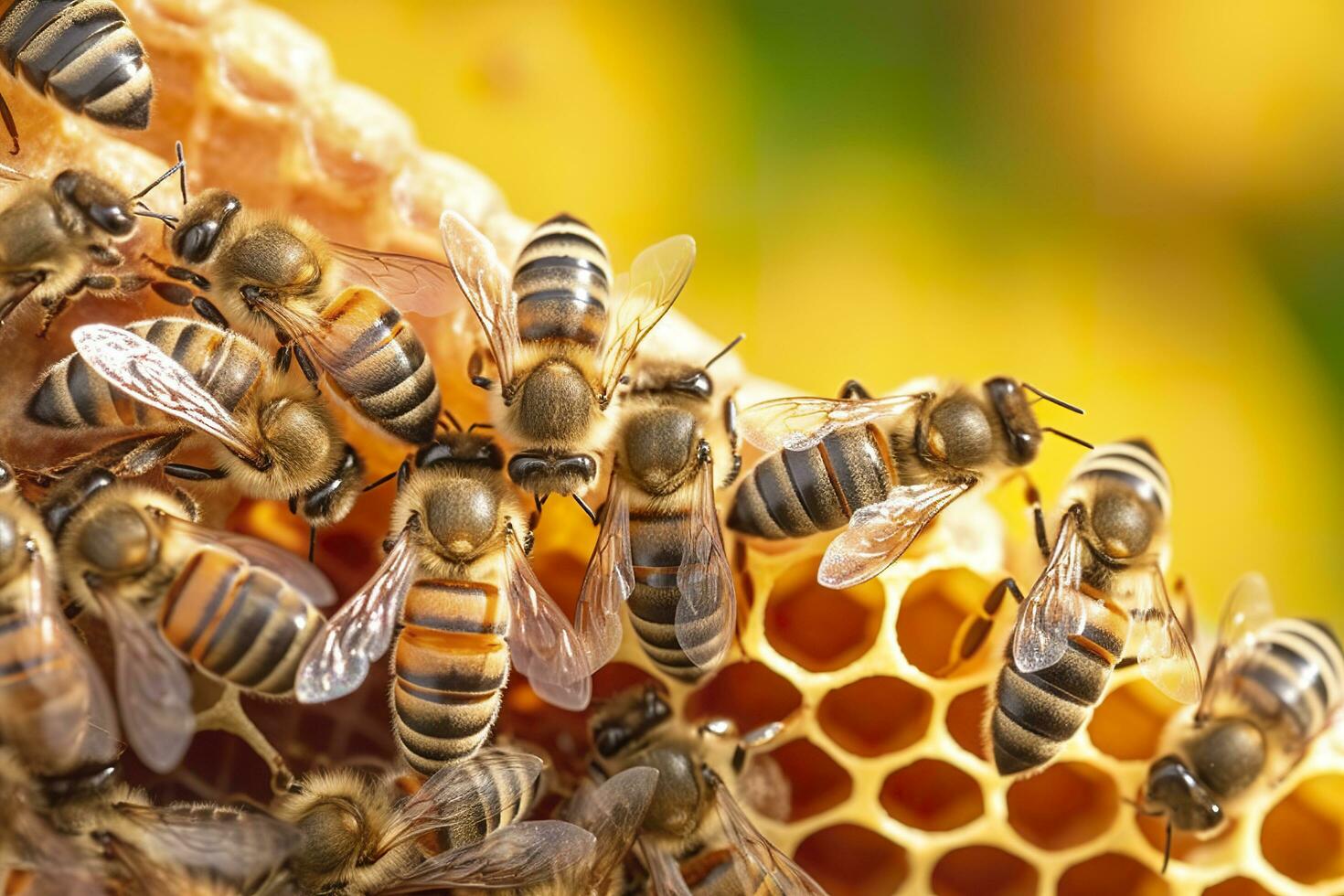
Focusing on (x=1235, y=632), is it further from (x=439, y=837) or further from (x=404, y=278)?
(x=404, y=278)

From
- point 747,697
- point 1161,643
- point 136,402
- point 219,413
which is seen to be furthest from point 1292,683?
point 136,402

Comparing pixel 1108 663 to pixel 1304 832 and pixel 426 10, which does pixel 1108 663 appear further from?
pixel 426 10

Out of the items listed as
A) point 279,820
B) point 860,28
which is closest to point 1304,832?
point 279,820

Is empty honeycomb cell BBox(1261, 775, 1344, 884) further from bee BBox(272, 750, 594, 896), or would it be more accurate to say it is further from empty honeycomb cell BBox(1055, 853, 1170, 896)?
bee BBox(272, 750, 594, 896)

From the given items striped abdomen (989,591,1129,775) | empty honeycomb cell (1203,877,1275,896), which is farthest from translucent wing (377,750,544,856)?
empty honeycomb cell (1203,877,1275,896)

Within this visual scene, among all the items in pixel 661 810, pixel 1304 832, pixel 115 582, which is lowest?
pixel 1304 832

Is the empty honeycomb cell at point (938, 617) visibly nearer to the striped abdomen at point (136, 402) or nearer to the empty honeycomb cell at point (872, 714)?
the empty honeycomb cell at point (872, 714)
